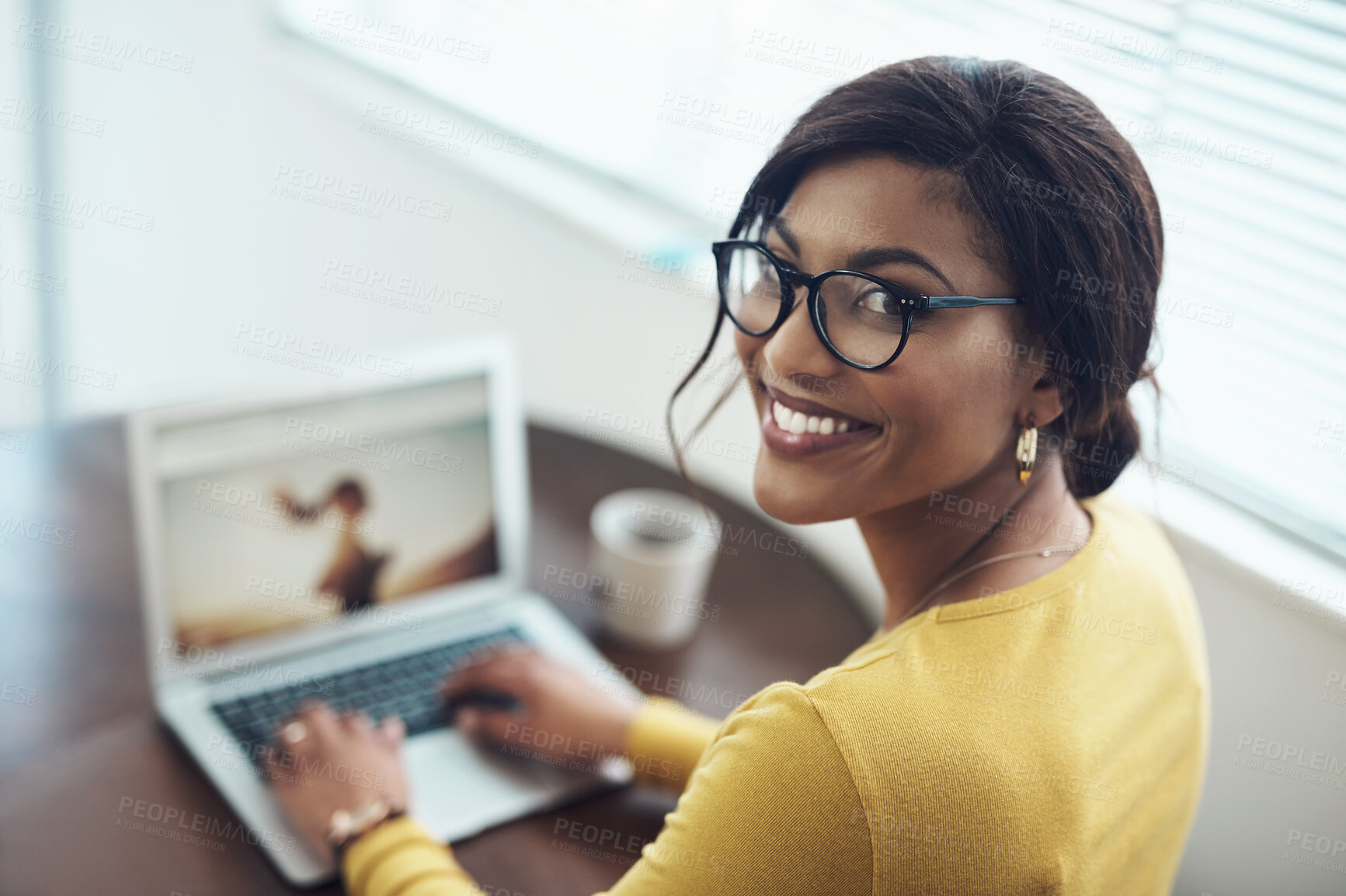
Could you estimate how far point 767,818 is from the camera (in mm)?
720

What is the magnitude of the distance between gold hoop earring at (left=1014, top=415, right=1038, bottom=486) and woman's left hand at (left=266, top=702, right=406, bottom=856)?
24.1 inches

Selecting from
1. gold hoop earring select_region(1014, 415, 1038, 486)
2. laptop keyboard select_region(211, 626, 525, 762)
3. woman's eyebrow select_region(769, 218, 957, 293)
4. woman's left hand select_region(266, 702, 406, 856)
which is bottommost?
laptop keyboard select_region(211, 626, 525, 762)

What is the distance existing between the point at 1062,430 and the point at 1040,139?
0.78ft

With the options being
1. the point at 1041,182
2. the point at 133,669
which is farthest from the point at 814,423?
the point at 133,669

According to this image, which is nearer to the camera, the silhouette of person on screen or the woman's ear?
the woman's ear

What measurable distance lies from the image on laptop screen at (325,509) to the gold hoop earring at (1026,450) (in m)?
0.65

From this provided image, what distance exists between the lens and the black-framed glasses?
764 mm

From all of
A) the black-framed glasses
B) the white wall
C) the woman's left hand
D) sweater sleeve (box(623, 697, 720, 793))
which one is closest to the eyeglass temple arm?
the black-framed glasses

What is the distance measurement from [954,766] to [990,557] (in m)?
0.22

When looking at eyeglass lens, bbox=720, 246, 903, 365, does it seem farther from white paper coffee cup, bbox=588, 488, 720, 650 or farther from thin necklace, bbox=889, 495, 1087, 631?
white paper coffee cup, bbox=588, 488, 720, 650

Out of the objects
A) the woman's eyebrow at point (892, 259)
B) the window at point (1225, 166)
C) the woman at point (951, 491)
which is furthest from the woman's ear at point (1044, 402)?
the window at point (1225, 166)

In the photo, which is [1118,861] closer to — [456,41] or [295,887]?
[295,887]

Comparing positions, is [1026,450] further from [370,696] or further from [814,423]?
[370,696]

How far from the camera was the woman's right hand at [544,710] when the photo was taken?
1124 mm
